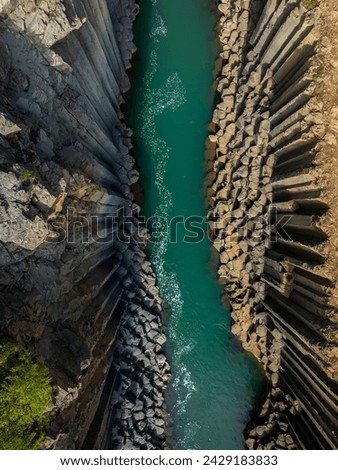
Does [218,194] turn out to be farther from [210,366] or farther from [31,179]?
[31,179]

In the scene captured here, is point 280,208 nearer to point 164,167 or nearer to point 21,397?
point 164,167

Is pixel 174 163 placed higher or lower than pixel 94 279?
higher

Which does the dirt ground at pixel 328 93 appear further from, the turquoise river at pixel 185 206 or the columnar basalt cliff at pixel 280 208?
the turquoise river at pixel 185 206

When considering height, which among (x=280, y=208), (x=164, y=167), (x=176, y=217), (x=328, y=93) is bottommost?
(x=176, y=217)

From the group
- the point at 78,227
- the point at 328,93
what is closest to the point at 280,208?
the point at 328,93

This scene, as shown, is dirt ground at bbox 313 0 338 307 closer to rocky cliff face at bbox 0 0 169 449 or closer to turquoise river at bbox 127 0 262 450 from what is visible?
turquoise river at bbox 127 0 262 450

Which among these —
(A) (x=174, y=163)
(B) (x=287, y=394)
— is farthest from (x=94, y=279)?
(B) (x=287, y=394)
